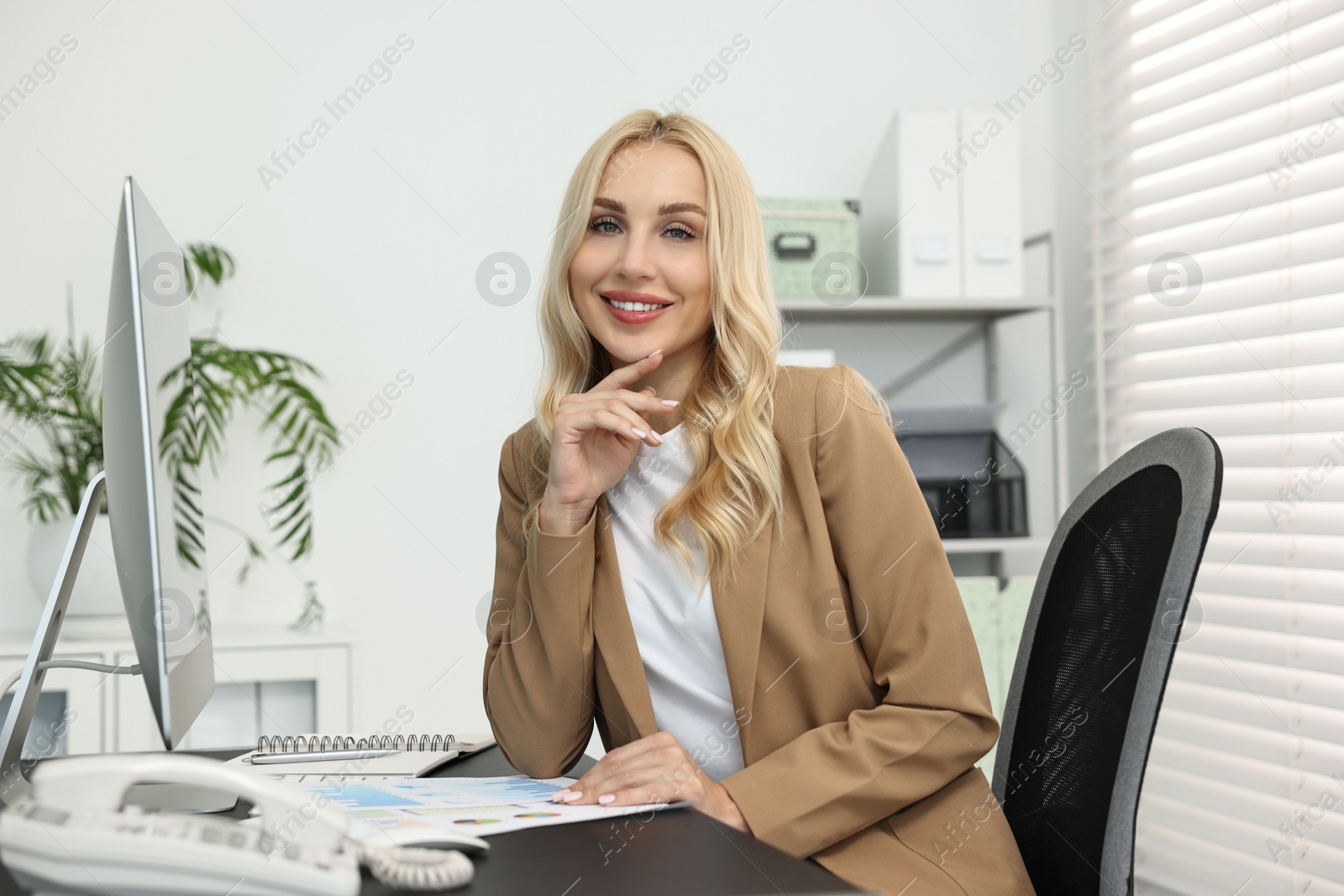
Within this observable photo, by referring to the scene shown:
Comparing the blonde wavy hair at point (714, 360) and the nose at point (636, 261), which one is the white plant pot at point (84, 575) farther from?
the nose at point (636, 261)

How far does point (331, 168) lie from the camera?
2.88m

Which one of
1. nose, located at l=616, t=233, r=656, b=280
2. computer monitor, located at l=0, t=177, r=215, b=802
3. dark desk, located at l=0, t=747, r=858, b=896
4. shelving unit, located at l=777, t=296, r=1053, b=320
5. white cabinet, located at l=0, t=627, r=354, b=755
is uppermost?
shelving unit, located at l=777, t=296, r=1053, b=320

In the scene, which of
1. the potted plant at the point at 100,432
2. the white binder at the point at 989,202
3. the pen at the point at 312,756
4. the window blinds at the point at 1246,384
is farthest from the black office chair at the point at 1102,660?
the potted plant at the point at 100,432

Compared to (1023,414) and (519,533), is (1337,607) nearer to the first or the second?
(1023,414)

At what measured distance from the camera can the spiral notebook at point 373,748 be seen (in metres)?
1.16

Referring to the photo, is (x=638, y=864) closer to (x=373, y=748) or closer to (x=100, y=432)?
(x=373, y=748)

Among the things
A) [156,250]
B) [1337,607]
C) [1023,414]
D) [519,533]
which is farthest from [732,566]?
[1023,414]

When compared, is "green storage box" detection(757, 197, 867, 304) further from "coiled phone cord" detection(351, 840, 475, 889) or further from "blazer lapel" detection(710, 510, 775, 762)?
"coiled phone cord" detection(351, 840, 475, 889)

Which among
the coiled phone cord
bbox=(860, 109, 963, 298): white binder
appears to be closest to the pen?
the coiled phone cord

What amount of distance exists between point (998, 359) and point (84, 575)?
2.44m

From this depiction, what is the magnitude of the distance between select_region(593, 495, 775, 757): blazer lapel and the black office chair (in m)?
0.29

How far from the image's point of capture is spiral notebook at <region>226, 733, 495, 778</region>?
1160mm

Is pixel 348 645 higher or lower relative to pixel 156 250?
lower

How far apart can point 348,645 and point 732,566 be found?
5.11 feet
